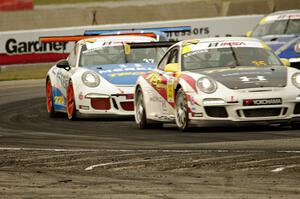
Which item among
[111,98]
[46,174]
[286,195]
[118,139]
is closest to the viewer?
[286,195]

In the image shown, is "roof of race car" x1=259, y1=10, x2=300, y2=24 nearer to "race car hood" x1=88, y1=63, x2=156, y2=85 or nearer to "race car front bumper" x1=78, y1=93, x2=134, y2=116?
"race car hood" x1=88, y1=63, x2=156, y2=85

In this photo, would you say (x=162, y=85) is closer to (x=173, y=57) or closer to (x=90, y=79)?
(x=173, y=57)

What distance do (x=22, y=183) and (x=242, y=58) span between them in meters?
6.45

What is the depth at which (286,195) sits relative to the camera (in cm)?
780

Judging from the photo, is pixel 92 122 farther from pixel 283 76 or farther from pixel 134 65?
pixel 283 76

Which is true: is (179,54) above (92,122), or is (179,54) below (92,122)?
above

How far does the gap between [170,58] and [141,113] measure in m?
0.80

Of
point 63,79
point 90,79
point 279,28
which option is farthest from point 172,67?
point 279,28

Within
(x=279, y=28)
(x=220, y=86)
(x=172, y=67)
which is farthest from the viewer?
(x=279, y=28)

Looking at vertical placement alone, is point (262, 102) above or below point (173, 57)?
below

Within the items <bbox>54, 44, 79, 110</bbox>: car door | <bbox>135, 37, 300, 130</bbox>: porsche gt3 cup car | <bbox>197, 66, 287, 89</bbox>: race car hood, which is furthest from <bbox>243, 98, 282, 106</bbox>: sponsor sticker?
<bbox>54, 44, 79, 110</bbox>: car door

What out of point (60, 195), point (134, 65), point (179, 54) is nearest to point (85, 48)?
point (134, 65)

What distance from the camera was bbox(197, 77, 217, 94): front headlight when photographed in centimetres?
1380

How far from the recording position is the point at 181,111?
563 inches
